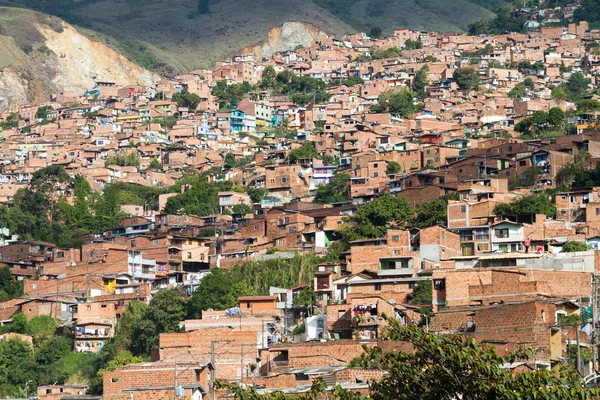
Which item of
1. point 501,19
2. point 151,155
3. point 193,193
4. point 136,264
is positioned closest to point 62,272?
point 136,264

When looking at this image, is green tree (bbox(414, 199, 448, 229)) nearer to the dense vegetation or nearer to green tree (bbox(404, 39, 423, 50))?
the dense vegetation

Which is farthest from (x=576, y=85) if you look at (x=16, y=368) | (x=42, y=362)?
(x=16, y=368)

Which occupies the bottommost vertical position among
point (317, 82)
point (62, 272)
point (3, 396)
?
point (3, 396)

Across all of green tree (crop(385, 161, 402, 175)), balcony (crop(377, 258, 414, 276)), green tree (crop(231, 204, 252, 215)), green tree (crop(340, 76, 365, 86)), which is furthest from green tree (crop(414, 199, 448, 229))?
green tree (crop(340, 76, 365, 86))

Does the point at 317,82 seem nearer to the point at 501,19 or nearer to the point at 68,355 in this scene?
the point at 501,19

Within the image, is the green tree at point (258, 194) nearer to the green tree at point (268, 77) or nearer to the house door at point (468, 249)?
the house door at point (468, 249)

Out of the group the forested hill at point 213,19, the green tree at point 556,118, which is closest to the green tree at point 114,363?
the green tree at point 556,118

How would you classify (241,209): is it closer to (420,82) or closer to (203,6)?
(420,82)
